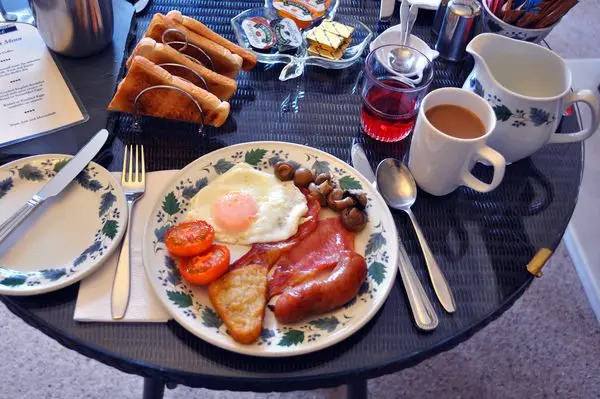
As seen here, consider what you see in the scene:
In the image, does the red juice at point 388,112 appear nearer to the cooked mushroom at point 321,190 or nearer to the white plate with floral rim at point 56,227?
the cooked mushroom at point 321,190

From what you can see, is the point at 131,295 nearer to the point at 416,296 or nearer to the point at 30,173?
the point at 30,173

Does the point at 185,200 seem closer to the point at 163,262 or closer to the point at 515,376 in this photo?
the point at 163,262

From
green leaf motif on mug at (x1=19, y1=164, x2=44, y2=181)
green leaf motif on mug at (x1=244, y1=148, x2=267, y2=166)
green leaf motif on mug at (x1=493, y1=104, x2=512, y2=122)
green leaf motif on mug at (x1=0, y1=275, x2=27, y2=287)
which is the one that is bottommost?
green leaf motif on mug at (x1=0, y1=275, x2=27, y2=287)

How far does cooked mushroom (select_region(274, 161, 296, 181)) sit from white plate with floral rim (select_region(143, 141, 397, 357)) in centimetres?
3

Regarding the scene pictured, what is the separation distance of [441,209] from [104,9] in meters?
0.74

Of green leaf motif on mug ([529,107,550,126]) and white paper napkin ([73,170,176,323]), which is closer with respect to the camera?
white paper napkin ([73,170,176,323])

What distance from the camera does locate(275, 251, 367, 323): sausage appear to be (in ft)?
2.55

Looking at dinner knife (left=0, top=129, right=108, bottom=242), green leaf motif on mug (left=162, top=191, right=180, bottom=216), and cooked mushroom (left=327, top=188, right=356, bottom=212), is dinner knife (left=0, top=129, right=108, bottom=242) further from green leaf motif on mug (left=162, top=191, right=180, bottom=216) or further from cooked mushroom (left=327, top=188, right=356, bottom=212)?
cooked mushroom (left=327, top=188, right=356, bottom=212)

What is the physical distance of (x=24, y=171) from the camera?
93 cm

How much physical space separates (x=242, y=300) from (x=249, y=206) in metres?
0.17

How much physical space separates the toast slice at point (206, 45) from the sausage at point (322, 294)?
48 centimetres

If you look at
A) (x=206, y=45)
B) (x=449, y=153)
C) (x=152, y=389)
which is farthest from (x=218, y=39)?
(x=152, y=389)

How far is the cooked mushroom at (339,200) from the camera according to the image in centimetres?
91

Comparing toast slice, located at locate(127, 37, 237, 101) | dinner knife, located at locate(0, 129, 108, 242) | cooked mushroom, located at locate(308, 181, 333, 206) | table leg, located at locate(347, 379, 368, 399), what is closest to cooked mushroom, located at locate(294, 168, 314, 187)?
cooked mushroom, located at locate(308, 181, 333, 206)
